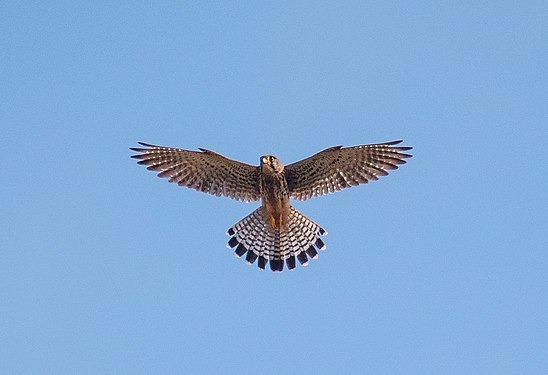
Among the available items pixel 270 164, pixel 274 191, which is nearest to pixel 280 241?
pixel 274 191

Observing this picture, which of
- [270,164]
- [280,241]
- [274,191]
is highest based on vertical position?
[270,164]

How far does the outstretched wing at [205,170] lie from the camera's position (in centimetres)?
1725

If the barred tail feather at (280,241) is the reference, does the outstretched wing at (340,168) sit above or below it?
above

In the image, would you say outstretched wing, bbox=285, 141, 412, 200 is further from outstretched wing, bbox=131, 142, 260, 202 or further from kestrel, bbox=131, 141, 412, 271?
outstretched wing, bbox=131, 142, 260, 202

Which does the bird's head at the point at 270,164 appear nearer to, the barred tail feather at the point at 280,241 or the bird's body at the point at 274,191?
the bird's body at the point at 274,191

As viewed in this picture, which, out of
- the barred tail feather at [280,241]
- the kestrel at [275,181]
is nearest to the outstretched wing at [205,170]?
the kestrel at [275,181]

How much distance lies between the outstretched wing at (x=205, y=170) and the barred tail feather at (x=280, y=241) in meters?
0.51

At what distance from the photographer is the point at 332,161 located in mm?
17172

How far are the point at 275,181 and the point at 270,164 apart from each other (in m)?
0.35

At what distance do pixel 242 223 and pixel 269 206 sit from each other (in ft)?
2.26

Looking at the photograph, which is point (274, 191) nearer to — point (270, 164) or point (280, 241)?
point (270, 164)

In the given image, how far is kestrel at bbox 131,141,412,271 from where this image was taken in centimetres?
1708

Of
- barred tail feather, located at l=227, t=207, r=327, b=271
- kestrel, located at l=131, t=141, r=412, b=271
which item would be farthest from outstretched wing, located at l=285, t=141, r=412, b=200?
barred tail feather, located at l=227, t=207, r=327, b=271

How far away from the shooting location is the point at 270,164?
55.9 ft
